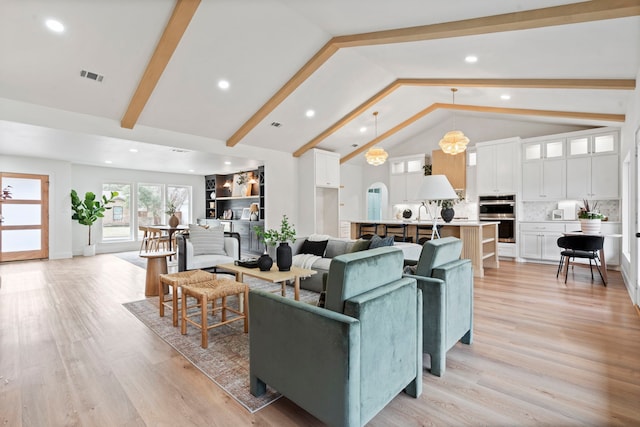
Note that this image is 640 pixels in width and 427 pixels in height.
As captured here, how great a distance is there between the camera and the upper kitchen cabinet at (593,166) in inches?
235

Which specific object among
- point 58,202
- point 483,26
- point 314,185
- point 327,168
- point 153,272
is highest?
point 483,26

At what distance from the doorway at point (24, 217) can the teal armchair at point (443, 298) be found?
9.08m

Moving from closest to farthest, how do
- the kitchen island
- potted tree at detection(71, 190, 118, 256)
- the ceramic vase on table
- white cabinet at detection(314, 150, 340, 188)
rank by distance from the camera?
1. the ceramic vase on table
2. the kitchen island
3. white cabinet at detection(314, 150, 340, 188)
4. potted tree at detection(71, 190, 118, 256)

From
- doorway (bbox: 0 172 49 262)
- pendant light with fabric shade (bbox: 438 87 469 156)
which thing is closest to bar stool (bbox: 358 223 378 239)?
pendant light with fabric shade (bbox: 438 87 469 156)

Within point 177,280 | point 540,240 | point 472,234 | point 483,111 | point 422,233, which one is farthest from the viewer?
point 483,111

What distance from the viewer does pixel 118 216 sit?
9.02 m

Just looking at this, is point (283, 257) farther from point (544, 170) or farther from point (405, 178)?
point (405, 178)

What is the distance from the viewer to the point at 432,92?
6.78m

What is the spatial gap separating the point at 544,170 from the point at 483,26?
4.92 m

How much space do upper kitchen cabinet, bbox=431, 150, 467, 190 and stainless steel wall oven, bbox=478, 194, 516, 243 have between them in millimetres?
870

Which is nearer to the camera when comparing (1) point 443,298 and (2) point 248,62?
(1) point 443,298

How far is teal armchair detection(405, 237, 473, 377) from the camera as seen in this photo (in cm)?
222

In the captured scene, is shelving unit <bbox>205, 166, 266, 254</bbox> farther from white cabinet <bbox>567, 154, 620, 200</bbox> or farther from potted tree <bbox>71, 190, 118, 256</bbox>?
white cabinet <bbox>567, 154, 620, 200</bbox>

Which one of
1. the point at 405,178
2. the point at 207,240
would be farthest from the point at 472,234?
the point at 207,240
